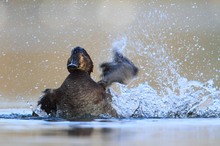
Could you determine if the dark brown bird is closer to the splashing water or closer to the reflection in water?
the splashing water

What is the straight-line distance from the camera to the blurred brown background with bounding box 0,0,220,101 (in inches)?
608

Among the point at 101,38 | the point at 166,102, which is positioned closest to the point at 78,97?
the point at 166,102

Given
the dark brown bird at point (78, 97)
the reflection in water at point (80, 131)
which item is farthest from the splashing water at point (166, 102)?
the reflection in water at point (80, 131)

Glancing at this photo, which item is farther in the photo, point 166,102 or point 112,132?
point 166,102

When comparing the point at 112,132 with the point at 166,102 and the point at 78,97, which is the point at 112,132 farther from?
the point at 166,102

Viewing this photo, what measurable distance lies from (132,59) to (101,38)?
206cm

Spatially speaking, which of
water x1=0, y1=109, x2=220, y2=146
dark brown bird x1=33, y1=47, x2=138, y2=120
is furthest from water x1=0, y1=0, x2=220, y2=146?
dark brown bird x1=33, y1=47, x2=138, y2=120

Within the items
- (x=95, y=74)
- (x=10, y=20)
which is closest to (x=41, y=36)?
(x=10, y=20)

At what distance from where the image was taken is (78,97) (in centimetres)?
985

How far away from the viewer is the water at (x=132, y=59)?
7243 millimetres

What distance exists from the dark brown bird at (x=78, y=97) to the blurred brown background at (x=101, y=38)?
1857 millimetres

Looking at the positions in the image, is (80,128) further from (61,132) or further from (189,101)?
(189,101)

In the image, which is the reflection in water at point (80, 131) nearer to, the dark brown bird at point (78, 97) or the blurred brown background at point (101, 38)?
the dark brown bird at point (78, 97)

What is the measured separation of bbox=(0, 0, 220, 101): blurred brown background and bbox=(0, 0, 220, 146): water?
0.02 meters
